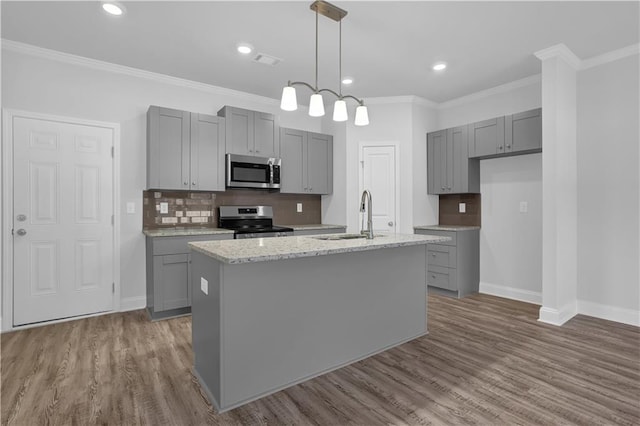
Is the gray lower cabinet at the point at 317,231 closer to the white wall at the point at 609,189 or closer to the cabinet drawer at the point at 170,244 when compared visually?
the cabinet drawer at the point at 170,244

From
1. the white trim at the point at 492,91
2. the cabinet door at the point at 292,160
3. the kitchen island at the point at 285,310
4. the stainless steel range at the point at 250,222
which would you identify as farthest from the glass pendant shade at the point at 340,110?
the white trim at the point at 492,91

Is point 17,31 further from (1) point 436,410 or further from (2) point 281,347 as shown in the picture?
(1) point 436,410

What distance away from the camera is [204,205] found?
14.2ft

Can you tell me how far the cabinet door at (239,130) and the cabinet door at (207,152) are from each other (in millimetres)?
86

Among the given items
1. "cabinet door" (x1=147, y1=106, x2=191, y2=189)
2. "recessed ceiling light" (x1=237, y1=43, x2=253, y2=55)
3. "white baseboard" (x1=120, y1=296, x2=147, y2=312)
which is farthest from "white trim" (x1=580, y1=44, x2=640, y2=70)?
"white baseboard" (x1=120, y1=296, x2=147, y2=312)

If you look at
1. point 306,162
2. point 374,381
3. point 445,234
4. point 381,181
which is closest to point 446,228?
point 445,234

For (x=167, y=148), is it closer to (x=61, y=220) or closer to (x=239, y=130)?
(x=239, y=130)

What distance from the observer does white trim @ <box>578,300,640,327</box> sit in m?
3.37

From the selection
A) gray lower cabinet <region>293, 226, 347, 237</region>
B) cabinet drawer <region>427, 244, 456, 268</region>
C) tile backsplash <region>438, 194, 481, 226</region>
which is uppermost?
tile backsplash <region>438, 194, 481, 226</region>

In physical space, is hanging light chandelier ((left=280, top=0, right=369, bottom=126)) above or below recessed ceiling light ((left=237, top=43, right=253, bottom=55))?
below

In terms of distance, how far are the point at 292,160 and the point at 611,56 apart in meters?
3.71

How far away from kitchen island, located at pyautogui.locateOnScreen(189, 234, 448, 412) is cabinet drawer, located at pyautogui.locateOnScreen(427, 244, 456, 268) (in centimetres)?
185

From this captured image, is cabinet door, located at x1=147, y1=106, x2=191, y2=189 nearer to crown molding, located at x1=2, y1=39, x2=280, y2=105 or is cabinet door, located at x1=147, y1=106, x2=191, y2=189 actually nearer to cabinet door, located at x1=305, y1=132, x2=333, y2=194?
crown molding, located at x1=2, y1=39, x2=280, y2=105

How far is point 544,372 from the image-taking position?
95.2 inches
